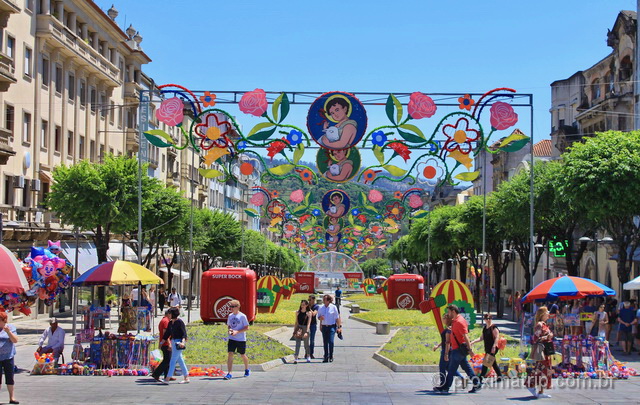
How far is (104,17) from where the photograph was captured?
5203 centimetres

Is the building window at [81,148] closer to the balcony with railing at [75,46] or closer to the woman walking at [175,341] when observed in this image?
the balcony with railing at [75,46]

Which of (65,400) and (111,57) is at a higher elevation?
(111,57)

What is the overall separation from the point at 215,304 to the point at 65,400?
19362 millimetres

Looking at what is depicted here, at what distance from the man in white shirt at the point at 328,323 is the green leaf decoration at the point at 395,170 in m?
Answer: 8.52

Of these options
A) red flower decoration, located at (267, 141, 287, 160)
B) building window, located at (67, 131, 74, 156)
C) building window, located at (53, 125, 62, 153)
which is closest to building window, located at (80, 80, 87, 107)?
building window, located at (67, 131, 74, 156)

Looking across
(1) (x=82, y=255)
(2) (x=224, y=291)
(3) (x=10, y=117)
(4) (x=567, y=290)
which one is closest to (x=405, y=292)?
(1) (x=82, y=255)

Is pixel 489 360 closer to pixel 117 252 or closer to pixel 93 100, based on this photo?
pixel 117 252

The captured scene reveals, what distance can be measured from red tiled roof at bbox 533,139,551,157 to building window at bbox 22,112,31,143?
53.0 metres

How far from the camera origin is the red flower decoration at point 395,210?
151 ft

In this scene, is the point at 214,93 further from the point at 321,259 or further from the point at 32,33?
the point at 321,259

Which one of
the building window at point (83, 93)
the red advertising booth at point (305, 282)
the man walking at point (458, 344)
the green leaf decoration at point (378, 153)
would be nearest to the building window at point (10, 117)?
the building window at point (83, 93)

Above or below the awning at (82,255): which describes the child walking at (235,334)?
below

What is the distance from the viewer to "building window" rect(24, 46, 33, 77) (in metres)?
40.7

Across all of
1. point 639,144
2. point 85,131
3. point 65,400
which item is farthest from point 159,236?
point 65,400
